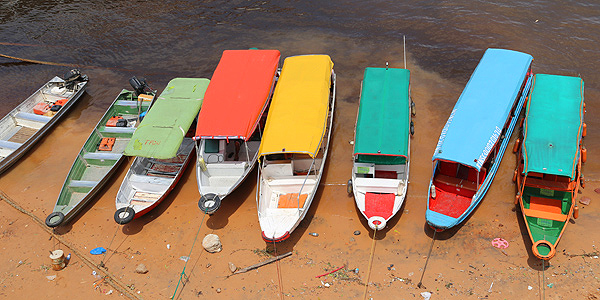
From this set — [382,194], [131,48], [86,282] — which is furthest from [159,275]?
[131,48]

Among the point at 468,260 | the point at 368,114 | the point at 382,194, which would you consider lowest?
the point at 468,260

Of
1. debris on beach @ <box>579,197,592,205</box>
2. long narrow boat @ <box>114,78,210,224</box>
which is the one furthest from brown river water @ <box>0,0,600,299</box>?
long narrow boat @ <box>114,78,210,224</box>

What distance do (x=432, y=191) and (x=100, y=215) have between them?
12549mm

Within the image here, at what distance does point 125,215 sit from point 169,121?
4211mm

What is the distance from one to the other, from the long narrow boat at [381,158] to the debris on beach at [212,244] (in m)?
5.05

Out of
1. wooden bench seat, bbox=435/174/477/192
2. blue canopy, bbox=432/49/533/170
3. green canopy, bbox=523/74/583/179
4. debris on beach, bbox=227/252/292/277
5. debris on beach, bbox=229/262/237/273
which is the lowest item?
debris on beach, bbox=227/252/292/277

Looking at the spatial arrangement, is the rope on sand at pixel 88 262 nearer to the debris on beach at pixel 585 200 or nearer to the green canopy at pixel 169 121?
the green canopy at pixel 169 121

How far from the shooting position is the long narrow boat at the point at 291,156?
14.6 metres

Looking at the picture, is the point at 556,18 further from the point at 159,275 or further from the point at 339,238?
the point at 159,275

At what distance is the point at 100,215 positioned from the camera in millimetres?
16156

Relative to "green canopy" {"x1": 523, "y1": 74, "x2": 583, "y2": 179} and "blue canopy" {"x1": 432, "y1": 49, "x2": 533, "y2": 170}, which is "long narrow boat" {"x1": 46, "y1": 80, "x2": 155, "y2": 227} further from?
"green canopy" {"x1": 523, "y1": 74, "x2": 583, "y2": 179}

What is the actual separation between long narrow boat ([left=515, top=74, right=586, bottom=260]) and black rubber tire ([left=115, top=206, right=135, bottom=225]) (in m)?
13.2

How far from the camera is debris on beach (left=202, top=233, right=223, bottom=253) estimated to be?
14.3 m

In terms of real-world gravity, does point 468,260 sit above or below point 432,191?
below
